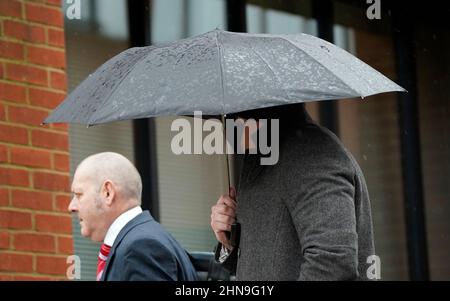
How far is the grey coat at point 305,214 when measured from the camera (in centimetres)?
407

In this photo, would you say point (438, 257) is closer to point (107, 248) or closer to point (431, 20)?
point (431, 20)

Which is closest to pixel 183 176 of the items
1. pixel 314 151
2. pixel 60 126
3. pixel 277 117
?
pixel 60 126

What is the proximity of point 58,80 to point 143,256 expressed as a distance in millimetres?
2388

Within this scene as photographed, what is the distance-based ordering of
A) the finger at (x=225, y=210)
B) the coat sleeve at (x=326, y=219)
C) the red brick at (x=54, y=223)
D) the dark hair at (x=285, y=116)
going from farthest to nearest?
1. the red brick at (x=54, y=223)
2. the finger at (x=225, y=210)
3. the dark hair at (x=285, y=116)
4. the coat sleeve at (x=326, y=219)

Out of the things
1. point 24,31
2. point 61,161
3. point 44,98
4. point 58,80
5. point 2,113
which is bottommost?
point 61,161

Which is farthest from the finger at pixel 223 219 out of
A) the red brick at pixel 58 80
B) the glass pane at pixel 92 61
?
the glass pane at pixel 92 61

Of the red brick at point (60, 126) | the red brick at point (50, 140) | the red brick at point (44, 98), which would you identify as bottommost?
the red brick at point (50, 140)

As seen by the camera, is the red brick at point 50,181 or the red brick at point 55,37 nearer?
the red brick at point 50,181

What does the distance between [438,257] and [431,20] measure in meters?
2.00

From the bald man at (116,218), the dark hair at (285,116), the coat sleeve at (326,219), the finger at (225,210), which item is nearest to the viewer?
the coat sleeve at (326,219)

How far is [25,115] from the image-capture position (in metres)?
6.56

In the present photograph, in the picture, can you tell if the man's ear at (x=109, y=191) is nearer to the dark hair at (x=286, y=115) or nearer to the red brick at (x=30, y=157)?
the dark hair at (x=286, y=115)

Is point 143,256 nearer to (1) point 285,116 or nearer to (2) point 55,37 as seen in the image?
(1) point 285,116
